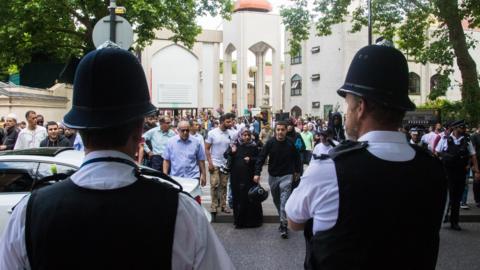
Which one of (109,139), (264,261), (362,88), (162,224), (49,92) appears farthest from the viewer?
(49,92)

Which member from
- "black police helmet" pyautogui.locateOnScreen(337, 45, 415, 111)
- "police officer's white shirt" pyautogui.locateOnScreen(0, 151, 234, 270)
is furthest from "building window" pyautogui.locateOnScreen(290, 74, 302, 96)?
"police officer's white shirt" pyautogui.locateOnScreen(0, 151, 234, 270)

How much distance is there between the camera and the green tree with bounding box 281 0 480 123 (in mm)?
14531

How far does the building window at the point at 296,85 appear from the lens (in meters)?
46.7

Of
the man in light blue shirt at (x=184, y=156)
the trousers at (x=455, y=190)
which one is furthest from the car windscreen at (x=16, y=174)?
the trousers at (x=455, y=190)

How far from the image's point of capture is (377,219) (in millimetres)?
2068

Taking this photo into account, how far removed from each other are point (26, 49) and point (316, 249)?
2329cm

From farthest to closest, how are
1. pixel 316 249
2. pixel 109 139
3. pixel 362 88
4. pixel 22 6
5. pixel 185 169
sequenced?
1. pixel 22 6
2. pixel 185 169
3. pixel 362 88
4. pixel 316 249
5. pixel 109 139

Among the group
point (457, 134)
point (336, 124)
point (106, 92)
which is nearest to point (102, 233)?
point (106, 92)

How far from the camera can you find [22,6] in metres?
20.5

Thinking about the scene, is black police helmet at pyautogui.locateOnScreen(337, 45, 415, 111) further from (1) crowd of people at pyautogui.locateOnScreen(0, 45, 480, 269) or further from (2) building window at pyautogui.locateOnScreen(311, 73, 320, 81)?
(2) building window at pyautogui.locateOnScreen(311, 73, 320, 81)

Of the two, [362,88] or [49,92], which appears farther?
[49,92]

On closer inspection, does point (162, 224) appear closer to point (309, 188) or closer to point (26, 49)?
point (309, 188)

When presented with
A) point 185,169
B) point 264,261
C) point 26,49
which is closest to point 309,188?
point 264,261

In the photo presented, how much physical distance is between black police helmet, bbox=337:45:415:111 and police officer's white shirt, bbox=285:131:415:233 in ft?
0.49
